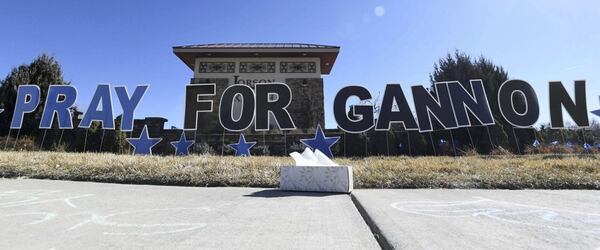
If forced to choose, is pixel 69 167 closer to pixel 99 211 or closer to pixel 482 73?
pixel 99 211

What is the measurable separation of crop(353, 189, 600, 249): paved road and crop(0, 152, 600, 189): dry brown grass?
1330 mm

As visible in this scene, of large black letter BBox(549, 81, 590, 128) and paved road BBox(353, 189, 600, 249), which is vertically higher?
large black letter BBox(549, 81, 590, 128)

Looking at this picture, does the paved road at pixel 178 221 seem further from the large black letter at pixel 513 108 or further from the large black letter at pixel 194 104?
the large black letter at pixel 513 108

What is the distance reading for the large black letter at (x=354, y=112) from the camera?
46.2 ft

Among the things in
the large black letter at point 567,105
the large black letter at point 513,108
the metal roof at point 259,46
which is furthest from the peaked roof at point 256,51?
the large black letter at point 567,105

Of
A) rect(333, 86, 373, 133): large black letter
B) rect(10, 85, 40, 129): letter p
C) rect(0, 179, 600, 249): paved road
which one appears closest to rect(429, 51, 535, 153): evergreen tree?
rect(333, 86, 373, 133): large black letter

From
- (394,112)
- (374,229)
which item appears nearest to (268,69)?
(394,112)

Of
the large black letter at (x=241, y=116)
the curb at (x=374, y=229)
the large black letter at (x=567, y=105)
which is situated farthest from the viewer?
the large black letter at (x=241, y=116)

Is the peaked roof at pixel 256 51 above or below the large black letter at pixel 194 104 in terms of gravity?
above

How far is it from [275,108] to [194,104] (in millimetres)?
3359

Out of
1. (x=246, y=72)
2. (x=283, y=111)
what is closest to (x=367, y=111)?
(x=283, y=111)

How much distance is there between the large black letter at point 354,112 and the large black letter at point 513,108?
5.16 meters

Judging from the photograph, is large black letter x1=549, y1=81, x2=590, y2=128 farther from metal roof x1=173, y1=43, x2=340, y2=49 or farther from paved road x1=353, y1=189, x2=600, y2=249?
metal roof x1=173, y1=43, x2=340, y2=49

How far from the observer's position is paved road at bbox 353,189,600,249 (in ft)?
9.28
